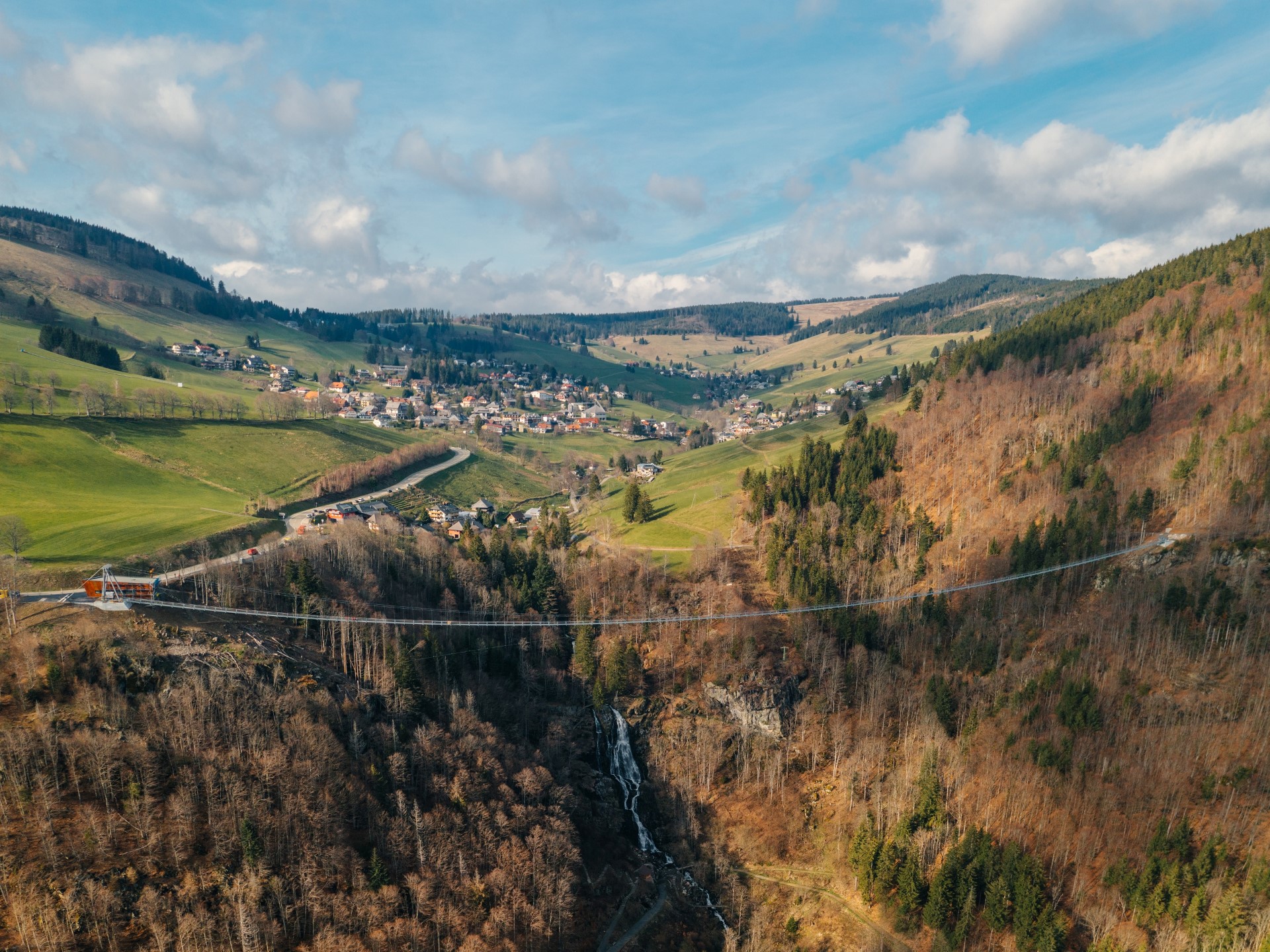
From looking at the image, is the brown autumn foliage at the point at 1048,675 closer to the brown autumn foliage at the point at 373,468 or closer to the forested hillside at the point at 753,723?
the forested hillside at the point at 753,723

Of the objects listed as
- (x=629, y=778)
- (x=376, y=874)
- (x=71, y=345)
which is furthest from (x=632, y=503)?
(x=71, y=345)

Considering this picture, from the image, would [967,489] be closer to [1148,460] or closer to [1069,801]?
[1148,460]

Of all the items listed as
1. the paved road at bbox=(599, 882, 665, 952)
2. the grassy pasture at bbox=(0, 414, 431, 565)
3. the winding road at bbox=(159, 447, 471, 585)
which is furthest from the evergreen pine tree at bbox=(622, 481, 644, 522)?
the paved road at bbox=(599, 882, 665, 952)

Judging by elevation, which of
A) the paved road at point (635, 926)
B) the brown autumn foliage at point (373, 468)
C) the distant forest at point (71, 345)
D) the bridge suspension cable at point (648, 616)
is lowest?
the paved road at point (635, 926)

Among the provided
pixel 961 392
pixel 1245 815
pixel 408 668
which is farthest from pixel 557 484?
pixel 1245 815

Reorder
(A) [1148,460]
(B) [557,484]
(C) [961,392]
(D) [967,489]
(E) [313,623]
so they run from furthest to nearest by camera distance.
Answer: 1. (B) [557,484]
2. (C) [961,392]
3. (D) [967,489]
4. (A) [1148,460]
5. (E) [313,623]

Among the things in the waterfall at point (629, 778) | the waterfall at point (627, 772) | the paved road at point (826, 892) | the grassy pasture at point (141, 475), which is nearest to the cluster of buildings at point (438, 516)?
the grassy pasture at point (141, 475)
